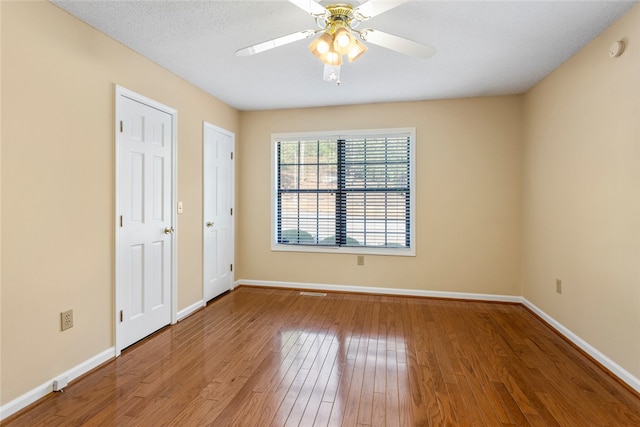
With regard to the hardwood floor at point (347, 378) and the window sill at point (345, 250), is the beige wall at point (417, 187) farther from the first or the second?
the hardwood floor at point (347, 378)

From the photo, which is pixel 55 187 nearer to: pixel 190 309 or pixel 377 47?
pixel 190 309

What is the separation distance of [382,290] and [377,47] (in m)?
2.86

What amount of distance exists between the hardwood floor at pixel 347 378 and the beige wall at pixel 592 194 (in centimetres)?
36

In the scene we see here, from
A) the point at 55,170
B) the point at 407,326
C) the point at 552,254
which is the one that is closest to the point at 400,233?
the point at 407,326

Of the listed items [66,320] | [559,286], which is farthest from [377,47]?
A: [66,320]

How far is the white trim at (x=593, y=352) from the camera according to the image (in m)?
2.14

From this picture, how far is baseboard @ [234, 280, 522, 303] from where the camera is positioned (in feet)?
13.0

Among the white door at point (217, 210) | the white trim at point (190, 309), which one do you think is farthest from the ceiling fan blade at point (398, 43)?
the white trim at point (190, 309)

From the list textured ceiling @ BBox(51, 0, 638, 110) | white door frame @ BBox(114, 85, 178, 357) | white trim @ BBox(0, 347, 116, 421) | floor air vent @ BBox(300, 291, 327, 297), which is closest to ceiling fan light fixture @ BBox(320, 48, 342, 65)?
textured ceiling @ BBox(51, 0, 638, 110)

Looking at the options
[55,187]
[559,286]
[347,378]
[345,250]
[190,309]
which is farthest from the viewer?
[345,250]

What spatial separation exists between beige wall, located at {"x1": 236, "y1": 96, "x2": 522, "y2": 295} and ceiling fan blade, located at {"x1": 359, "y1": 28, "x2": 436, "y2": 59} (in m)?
2.17

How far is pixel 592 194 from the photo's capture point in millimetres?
2588

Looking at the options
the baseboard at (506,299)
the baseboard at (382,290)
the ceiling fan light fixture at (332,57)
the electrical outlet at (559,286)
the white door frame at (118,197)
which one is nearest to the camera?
the ceiling fan light fixture at (332,57)

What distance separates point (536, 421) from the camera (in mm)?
1818
